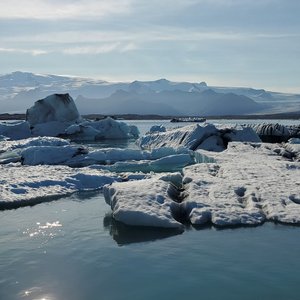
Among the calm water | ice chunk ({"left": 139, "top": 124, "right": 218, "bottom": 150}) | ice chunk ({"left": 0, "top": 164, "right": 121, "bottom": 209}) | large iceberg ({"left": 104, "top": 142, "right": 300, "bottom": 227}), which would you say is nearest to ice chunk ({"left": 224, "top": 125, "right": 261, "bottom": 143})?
ice chunk ({"left": 139, "top": 124, "right": 218, "bottom": 150})

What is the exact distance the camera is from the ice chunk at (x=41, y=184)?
11.6m

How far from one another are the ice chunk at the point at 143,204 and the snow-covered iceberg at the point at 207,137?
12893mm

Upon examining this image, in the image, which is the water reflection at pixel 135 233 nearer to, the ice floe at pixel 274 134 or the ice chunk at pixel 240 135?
the ice chunk at pixel 240 135

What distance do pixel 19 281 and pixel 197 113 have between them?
4160 inches

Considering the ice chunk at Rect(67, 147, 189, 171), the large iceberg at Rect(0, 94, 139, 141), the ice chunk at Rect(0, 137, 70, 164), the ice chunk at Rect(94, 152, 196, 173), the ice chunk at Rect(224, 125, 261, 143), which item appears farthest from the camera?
the large iceberg at Rect(0, 94, 139, 141)

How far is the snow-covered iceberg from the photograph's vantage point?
23.5 metres

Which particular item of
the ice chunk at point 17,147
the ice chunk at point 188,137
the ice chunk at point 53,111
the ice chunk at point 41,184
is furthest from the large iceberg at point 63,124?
the ice chunk at point 41,184

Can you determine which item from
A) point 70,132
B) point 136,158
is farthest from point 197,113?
point 136,158

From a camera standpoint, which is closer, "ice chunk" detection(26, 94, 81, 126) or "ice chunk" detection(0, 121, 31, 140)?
"ice chunk" detection(0, 121, 31, 140)

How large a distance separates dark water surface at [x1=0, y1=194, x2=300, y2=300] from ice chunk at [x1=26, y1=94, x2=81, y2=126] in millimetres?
27803

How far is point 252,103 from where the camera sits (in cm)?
11550

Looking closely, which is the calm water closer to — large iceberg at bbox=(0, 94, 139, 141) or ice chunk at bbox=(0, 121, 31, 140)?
ice chunk at bbox=(0, 121, 31, 140)

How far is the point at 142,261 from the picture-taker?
692cm

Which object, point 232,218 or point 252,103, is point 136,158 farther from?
point 252,103
